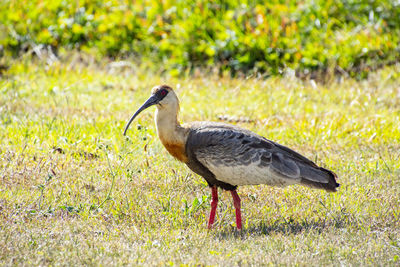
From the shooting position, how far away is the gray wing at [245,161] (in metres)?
5.22

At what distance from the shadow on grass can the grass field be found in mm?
15

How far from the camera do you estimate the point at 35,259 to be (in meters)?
4.32

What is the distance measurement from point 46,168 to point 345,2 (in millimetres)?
6907

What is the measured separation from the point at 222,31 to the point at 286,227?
19.6 ft

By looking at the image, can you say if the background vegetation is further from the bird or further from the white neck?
the white neck

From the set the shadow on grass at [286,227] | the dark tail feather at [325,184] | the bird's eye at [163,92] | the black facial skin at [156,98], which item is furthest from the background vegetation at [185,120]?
the bird's eye at [163,92]

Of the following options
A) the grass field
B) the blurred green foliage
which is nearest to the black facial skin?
the grass field

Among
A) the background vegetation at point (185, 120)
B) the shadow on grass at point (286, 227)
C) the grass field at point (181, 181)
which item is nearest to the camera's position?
the grass field at point (181, 181)

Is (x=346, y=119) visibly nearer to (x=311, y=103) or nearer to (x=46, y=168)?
(x=311, y=103)

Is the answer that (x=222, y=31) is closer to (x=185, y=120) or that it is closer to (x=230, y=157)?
(x=185, y=120)

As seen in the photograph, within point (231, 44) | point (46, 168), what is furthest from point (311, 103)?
point (46, 168)

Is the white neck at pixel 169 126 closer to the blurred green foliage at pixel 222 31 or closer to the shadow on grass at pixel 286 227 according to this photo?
the shadow on grass at pixel 286 227

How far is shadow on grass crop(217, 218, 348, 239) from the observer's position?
5188 millimetres

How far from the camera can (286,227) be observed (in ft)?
17.3
